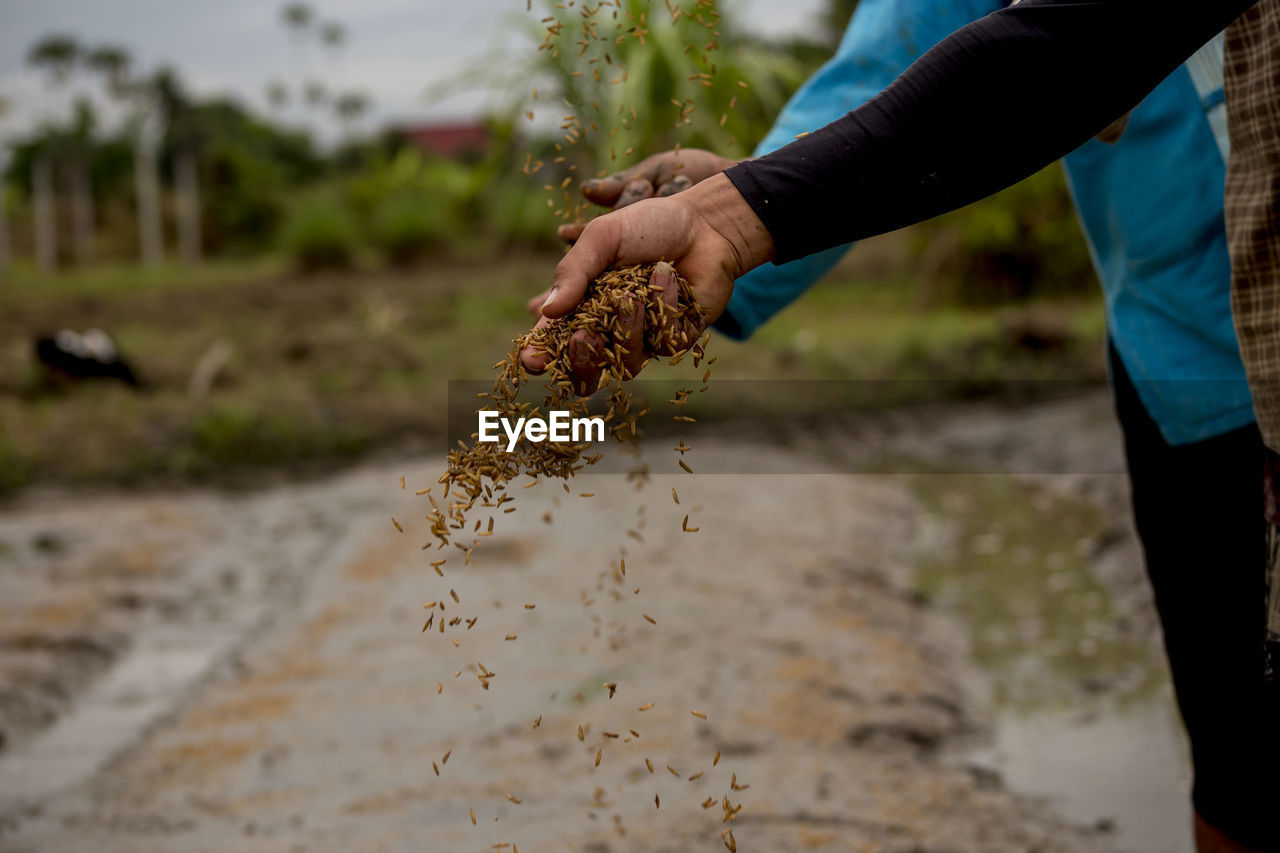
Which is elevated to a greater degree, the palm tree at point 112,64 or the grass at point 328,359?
the palm tree at point 112,64

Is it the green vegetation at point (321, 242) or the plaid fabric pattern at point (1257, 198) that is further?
the green vegetation at point (321, 242)

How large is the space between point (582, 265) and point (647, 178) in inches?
16.4

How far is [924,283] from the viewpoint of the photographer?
35.6ft

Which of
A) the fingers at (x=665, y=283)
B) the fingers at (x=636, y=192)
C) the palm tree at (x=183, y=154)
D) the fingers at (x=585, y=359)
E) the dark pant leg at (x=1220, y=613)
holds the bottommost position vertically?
the dark pant leg at (x=1220, y=613)

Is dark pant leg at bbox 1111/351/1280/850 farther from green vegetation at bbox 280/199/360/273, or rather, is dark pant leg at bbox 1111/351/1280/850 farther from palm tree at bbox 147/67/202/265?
palm tree at bbox 147/67/202/265

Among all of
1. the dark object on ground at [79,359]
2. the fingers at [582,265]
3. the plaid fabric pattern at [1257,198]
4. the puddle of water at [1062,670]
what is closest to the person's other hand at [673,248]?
the fingers at [582,265]

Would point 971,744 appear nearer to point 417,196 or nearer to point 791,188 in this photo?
point 791,188

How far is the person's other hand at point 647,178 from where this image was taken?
5.09 feet

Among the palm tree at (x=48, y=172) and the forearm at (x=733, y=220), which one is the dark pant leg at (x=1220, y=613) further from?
the palm tree at (x=48, y=172)

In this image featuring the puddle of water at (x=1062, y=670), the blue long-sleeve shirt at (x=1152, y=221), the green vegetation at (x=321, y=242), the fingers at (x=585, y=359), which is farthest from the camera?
the green vegetation at (x=321, y=242)

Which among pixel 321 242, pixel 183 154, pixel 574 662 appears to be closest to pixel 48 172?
pixel 183 154

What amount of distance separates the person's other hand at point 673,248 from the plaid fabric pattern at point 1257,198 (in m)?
0.59

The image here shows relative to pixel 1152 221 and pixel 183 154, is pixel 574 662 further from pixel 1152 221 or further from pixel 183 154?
pixel 183 154

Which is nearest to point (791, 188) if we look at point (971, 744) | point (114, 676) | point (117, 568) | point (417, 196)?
point (971, 744)
